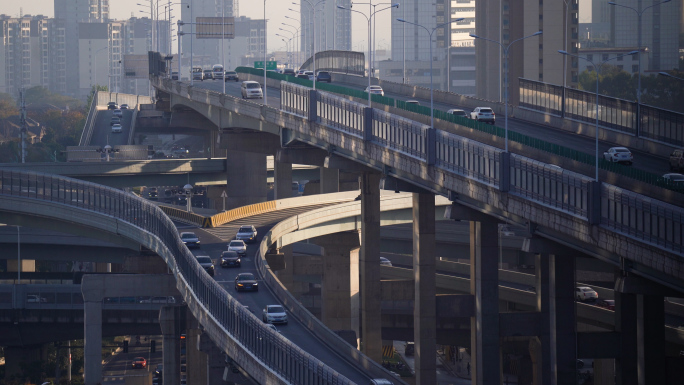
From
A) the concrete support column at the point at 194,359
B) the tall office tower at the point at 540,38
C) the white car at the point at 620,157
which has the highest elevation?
the tall office tower at the point at 540,38

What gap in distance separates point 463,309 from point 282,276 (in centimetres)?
2322

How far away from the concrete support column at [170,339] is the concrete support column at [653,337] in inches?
1099

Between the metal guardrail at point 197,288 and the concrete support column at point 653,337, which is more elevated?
the metal guardrail at point 197,288

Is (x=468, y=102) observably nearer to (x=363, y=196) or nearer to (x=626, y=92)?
(x=363, y=196)

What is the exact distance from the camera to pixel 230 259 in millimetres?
59469

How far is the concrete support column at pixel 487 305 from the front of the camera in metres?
55.7

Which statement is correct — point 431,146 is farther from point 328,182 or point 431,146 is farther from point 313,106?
A: point 328,182

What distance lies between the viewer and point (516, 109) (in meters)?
72.5

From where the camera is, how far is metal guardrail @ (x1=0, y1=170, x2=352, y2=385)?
38188mm

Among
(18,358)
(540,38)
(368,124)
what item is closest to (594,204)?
(368,124)

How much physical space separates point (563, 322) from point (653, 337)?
4934 millimetres

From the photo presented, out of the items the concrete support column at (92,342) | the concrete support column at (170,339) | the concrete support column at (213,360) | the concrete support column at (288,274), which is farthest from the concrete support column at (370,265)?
the concrete support column at (92,342)

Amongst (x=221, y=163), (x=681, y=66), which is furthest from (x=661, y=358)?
(x=681, y=66)

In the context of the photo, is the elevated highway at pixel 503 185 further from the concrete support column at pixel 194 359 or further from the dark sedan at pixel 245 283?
the concrete support column at pixel 194 359
